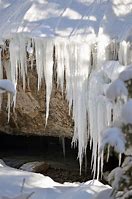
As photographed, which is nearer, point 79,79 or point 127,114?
point 127,114

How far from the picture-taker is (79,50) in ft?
19.4

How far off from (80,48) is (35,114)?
1.78 meters

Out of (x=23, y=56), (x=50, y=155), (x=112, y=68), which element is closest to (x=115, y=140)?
(x=112, y=68)

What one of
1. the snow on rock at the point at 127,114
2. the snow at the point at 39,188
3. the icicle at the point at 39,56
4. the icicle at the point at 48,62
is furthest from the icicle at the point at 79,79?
the snow on rock at the point at 127,114

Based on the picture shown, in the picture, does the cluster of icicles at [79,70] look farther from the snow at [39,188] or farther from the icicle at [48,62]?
the snow at [39,188]

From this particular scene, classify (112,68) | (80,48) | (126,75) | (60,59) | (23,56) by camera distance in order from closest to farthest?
(126,75) → (112,68) → (80,48) → (60,59) → (23,56)

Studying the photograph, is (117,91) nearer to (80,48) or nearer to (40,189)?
(40,189)

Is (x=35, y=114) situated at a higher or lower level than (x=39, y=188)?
higher

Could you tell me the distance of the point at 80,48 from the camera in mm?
5906

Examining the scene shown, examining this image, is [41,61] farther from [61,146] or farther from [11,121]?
[61,146]

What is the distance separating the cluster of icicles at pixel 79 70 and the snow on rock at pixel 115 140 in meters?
3.59

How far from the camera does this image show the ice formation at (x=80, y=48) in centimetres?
589

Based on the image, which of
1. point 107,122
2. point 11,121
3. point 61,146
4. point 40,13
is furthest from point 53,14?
point 61,146

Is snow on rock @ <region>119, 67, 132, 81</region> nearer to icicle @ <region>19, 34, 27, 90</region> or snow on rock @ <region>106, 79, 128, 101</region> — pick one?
snow on rock @ <region>106, 79, 128, 101</region>
